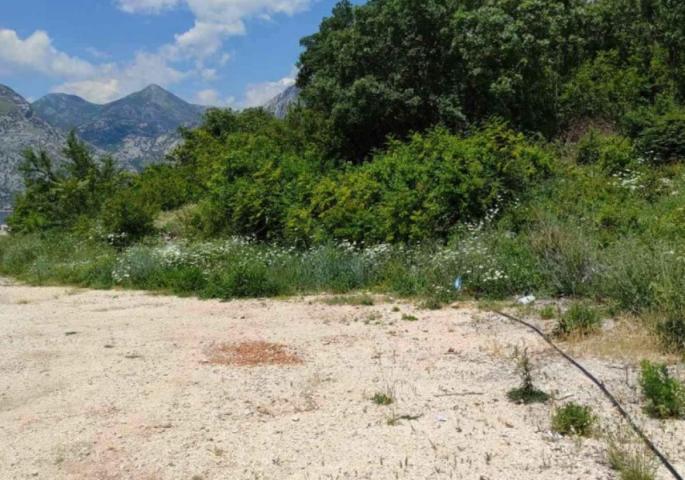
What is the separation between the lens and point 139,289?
38.9 ft

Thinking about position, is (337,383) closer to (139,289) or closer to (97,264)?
(139,289)

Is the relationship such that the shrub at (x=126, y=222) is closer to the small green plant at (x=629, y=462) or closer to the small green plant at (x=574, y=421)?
the small green plant at (x=574, y=421)

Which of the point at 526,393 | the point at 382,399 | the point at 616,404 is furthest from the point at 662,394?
the point at 382,399

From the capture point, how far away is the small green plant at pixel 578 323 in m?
6.51

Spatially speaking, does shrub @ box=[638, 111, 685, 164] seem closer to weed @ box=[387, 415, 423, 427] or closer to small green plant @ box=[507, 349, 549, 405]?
small green plant @ box=[507, 349, 549, 405]

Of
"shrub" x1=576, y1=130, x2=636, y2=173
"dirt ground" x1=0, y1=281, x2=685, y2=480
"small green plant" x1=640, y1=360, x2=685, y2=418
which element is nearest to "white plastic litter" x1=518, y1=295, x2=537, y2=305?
"dirt ground" x1=0, y1=281, x2=685, y2=480

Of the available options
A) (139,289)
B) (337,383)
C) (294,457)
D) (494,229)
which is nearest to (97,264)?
(139,289)

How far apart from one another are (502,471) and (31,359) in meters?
5.42

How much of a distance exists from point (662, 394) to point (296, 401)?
2.82m

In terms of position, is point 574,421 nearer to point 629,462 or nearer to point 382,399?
point 629,462

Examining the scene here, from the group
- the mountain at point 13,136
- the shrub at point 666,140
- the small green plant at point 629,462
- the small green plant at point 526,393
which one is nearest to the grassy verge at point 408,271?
the small green plant at point 526,393

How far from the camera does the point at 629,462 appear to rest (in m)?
3.66

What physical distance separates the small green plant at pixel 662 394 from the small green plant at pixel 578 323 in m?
1.85

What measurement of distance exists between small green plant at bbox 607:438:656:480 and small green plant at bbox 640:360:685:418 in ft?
2.06
